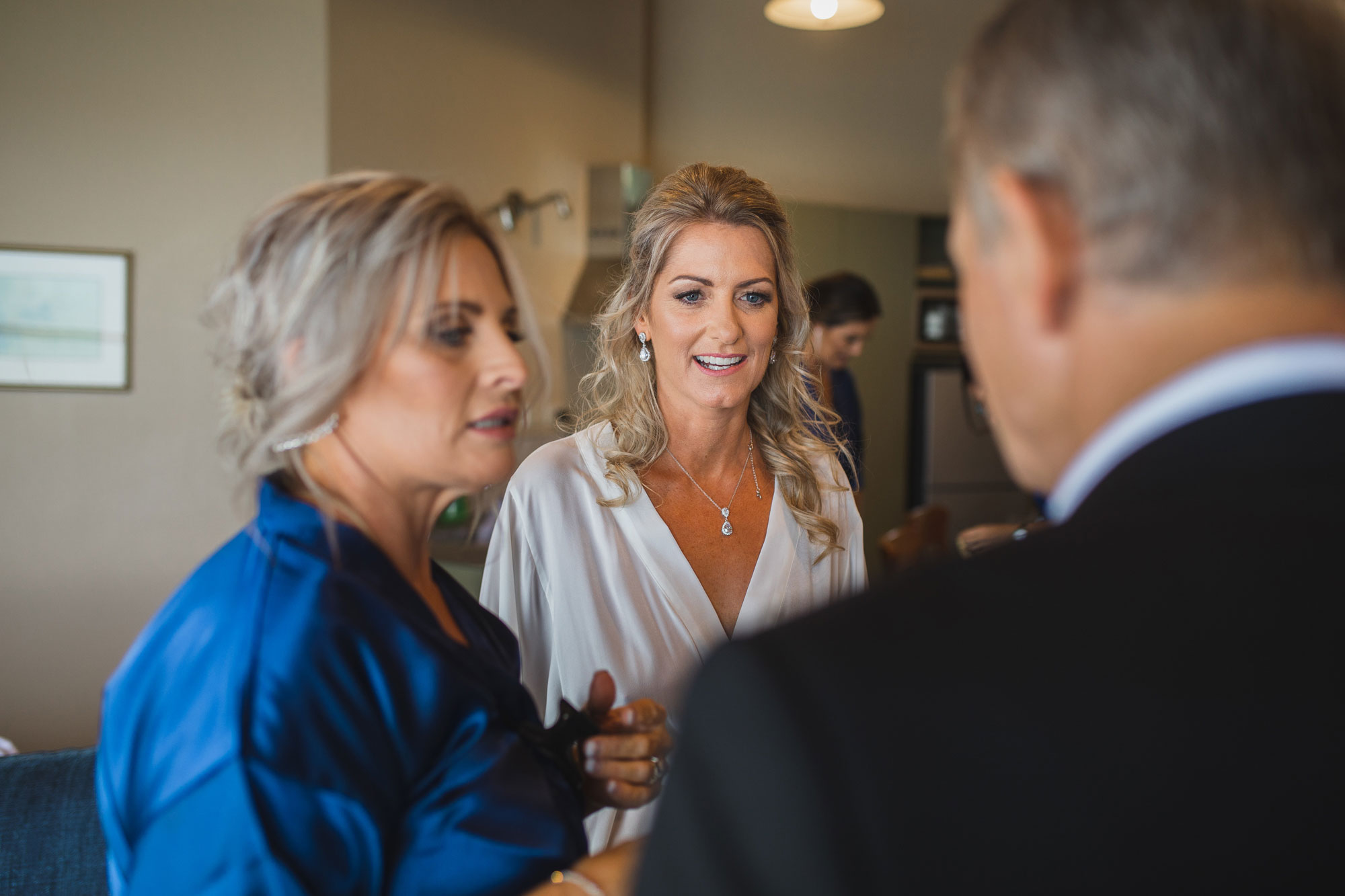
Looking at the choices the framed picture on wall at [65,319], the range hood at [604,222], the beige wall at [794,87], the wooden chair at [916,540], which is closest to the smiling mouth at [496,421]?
the wooden chair at [916,540]

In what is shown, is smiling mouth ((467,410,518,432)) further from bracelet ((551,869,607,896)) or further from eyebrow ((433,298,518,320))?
bracelet ((551,869,607,896))

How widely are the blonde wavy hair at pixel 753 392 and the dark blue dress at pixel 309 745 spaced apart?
0.85m

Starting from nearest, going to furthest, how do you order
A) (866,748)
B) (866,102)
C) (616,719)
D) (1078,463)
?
(866,748)
(1078,463)
(616,719)
(866,102)

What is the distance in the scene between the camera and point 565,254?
18.8 feet

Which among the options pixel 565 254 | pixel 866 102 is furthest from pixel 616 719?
pixel 866 102

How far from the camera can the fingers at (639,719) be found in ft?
3.84

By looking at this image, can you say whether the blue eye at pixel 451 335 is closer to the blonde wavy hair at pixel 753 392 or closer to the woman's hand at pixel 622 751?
the woman's hand at pixel 622 751

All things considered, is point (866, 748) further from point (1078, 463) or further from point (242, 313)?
point (242, 313)

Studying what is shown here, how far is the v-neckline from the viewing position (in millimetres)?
1744

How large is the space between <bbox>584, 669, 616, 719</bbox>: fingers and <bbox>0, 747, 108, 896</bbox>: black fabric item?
827mm

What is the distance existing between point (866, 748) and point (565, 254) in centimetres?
550

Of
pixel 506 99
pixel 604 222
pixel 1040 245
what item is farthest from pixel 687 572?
pixel 604 222

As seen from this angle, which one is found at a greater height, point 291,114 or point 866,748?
point 291,114

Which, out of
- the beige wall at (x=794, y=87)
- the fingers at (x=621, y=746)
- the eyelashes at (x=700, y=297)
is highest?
the beige wall at (x=794, y=87)
